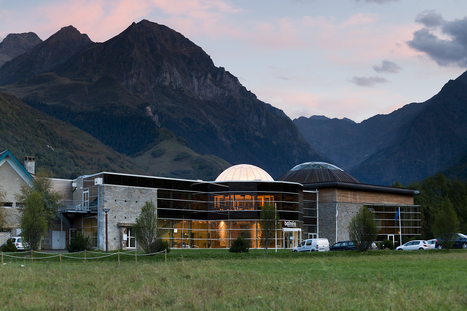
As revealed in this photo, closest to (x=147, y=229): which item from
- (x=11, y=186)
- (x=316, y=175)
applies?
(x=11, y=186)

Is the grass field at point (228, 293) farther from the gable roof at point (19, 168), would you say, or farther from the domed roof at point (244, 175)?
the domed roof at point (244, 175)

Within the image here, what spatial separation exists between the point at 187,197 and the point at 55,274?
48803 millimetres

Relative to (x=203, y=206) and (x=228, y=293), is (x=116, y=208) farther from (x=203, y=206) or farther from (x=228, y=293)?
(x=228, y=293)

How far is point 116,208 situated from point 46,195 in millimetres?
9731

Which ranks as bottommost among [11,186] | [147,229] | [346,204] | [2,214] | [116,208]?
[147,229]

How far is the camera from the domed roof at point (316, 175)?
9306cm

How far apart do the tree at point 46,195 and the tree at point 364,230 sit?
122 feet

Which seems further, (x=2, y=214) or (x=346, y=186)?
(x=346, y=186)

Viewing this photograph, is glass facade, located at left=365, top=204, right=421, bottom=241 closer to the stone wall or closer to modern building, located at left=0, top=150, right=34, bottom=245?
the stone wall

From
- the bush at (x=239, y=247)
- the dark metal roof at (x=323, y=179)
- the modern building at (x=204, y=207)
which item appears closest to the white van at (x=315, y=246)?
the modern building at (x=204, y=207)

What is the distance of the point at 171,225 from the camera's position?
72688 millimetres

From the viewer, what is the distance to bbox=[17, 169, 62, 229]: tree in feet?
219

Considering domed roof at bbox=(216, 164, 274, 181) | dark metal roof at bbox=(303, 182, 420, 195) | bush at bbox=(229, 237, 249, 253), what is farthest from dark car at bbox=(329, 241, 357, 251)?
dark metal roof at bbox=(303, 182, 420, 195)

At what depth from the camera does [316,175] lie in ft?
309
